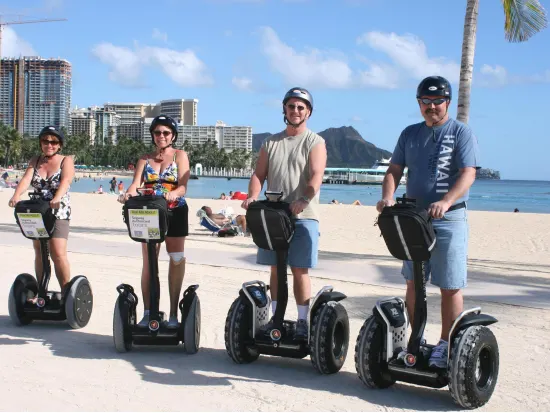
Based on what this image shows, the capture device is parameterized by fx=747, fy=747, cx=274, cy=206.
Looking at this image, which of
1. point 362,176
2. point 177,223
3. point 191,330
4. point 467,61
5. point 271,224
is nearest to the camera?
point 271,224

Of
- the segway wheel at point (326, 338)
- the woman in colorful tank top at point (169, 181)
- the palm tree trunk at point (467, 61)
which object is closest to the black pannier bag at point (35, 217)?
the woman in colorful tank top at point (169, 181)

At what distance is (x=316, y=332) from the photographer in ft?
16.3

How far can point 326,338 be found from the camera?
498 centimetres

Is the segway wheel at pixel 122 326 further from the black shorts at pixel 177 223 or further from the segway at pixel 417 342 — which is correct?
the segway at pixel 417 342

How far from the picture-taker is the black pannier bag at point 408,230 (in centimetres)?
430

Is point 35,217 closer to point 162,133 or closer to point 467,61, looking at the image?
point 162,133

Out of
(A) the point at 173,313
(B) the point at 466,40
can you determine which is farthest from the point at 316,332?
(B) the point at 466,40

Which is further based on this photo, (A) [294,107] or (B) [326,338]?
(A) [294,107]

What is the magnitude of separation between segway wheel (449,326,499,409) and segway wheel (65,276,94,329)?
132 inches

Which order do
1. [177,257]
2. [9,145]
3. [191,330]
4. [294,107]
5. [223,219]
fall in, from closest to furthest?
[294,107]
[191,330]
[177,257]
[223,219]
[9,145]

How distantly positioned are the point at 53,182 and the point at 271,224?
245 centimetres

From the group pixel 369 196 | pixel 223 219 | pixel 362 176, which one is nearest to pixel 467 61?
pixel 223 219

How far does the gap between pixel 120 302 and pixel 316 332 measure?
1.57m

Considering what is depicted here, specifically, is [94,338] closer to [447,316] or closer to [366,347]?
[366,347]
